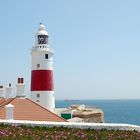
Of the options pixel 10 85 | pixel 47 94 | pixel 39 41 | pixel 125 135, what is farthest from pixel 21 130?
pixel 39 41

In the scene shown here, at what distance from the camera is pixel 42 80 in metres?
27.9

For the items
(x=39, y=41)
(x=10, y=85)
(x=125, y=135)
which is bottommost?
(x=125, y=135)

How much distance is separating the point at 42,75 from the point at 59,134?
17746 mm

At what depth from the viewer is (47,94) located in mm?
28062

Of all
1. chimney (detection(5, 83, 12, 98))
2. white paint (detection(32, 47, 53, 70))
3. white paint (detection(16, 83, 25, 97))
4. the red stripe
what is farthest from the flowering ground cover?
white paint (detection(32, 47, 53, 70))

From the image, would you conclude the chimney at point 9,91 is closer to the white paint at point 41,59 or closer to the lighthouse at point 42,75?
the lighthouse at point 42,75

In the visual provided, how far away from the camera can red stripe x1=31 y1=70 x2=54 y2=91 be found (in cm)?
2789

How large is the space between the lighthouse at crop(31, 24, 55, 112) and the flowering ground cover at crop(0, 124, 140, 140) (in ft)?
54.1

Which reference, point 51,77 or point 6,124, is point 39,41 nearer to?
point 51,77

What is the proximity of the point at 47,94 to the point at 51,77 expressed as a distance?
4.56 ft

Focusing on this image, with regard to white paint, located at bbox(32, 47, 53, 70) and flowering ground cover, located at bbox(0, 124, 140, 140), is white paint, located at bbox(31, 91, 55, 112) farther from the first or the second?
flowering ground cover, located at bbox(0, 124, 140, 140)

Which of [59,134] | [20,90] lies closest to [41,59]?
[20,90]

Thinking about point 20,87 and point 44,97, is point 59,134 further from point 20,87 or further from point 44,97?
point 44,97

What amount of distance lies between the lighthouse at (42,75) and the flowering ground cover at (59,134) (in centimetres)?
1649
